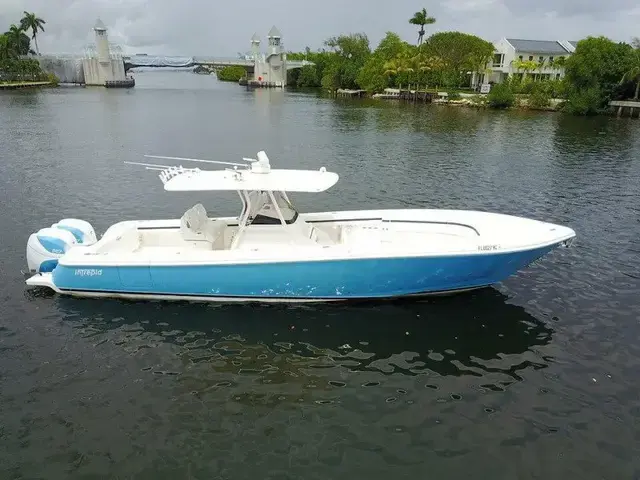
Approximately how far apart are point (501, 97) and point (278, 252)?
72.0 meters

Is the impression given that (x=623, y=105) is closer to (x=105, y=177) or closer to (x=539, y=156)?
(x=539, y=156)

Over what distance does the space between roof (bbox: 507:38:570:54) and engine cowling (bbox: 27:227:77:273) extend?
104983 mm

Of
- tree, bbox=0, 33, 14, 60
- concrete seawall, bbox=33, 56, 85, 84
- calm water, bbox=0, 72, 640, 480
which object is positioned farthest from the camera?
concrete seawall, bbox=33, 56, 85, 84

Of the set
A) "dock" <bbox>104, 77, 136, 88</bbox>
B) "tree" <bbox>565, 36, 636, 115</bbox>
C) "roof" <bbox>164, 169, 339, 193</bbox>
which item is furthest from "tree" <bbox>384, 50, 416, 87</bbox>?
"dock" <bbox>104, 77, 136, 88</bbox>

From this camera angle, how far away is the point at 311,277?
38.7 feet

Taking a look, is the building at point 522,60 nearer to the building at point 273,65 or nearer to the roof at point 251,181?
the building at point 273,65

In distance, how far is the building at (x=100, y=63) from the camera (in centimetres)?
14612

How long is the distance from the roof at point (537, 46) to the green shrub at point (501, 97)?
99.9 ft

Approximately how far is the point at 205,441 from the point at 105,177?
2263cm

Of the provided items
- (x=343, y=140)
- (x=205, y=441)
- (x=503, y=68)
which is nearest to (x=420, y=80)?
(x=503, y=68)

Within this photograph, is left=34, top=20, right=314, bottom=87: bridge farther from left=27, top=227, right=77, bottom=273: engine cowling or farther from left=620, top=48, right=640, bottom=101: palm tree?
left=27, top=227, right=77, bottom=273: engine cowling

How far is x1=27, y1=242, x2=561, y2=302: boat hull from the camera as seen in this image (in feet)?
38.0

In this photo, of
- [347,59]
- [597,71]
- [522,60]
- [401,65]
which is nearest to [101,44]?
[347,59]

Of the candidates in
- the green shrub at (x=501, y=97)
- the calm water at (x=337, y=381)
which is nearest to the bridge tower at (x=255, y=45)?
the green shrub at (x=501, y=97)
